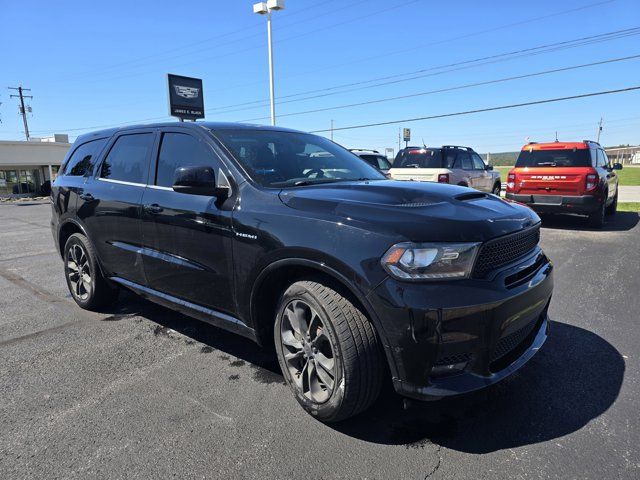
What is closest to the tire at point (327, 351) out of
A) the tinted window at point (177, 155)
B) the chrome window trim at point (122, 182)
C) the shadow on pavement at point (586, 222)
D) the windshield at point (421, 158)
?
the tinted window at point (177, 155)

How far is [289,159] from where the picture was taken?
354cm

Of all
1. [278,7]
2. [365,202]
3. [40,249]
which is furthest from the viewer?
[278,7]

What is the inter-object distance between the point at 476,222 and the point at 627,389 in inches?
68.6

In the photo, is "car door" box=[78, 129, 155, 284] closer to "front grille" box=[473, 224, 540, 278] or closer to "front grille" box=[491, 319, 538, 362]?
"front grille" box=[473, 224, 540, 278]

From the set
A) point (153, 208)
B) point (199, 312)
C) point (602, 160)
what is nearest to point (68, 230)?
point (153, 208)

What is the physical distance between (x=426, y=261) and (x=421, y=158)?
1008 cm

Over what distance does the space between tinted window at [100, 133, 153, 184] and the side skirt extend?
96 centimetres

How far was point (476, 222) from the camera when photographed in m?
2.44

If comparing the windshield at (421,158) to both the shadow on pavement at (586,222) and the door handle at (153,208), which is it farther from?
the door handle at (153,208)

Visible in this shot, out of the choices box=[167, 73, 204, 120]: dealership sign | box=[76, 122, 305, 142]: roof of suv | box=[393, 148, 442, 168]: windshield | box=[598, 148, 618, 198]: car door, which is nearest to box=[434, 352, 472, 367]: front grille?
box=[76, 122, 305, 142]: roof of suv

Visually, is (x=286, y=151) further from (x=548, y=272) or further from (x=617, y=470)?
(x=617, y=470)

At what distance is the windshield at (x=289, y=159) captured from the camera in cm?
324

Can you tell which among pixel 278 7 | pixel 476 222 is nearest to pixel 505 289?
pixel 476 222

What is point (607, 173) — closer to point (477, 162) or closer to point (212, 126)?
point (477, 162)
